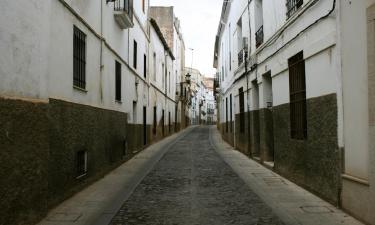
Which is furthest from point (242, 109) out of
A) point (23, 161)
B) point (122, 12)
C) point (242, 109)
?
point (23, 161)

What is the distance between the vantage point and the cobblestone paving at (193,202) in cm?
604

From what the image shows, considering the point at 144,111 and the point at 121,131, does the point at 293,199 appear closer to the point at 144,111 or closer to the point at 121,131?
the point at 121,131

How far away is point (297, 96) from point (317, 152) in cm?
179

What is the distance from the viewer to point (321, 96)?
726cm

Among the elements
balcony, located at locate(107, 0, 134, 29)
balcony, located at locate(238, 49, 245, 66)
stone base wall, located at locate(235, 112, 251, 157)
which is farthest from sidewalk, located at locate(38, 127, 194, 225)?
balcony, located at locate(238, 49, 245, 66)

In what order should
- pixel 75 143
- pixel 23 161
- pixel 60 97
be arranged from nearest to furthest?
pixel 23 161 < pixel 60 97 < pixel 75 143

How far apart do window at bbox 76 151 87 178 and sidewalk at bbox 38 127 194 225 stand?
344mm

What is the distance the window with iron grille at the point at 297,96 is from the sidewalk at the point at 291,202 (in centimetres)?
111

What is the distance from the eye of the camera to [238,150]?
17.5 m

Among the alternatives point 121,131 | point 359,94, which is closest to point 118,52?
point 121,131

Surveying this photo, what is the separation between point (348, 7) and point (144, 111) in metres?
13.9

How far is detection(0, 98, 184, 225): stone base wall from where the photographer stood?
16.9 feet

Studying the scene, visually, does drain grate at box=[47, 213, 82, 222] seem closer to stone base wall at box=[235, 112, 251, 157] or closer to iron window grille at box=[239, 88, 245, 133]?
stone base wall at box=[235, 112, 251, 157]

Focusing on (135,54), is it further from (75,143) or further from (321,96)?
(321,96)
